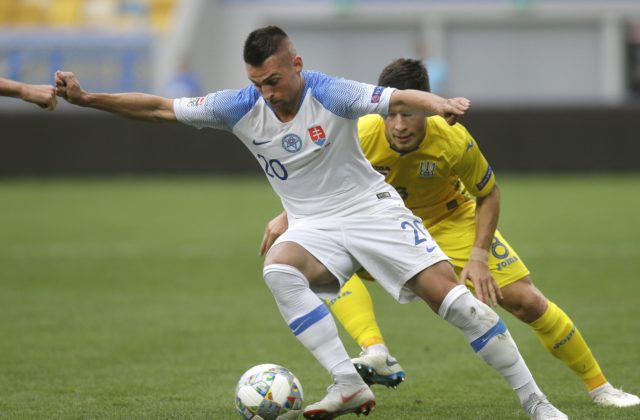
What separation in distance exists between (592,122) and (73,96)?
1635 cm

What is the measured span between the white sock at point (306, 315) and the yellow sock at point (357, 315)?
0.91m

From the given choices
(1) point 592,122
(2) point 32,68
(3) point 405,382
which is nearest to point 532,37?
(1) point 592,122

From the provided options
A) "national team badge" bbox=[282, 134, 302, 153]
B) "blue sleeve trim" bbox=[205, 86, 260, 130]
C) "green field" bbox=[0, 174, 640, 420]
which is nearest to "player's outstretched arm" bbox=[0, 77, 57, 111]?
"blue sleeve trim" bbox=[205, 86, 260, 130]

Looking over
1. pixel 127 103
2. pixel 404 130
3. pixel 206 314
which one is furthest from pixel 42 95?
pixel 206 314

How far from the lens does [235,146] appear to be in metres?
22.1

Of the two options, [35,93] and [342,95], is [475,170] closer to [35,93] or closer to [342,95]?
[342,95]

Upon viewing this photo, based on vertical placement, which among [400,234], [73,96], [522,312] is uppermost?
[73,96]

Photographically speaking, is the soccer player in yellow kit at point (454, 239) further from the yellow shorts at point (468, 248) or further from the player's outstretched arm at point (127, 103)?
the player's outstretched arm at point (127, 103)

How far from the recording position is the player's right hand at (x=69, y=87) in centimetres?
577

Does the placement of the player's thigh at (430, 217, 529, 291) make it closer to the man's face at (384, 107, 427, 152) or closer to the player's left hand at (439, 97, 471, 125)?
the man's face at (384, 107, 427, 152)

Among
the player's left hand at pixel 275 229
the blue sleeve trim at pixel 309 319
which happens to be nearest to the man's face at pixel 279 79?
the player's left hand at pixel 275 229

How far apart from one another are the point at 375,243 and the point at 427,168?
875 millimetres

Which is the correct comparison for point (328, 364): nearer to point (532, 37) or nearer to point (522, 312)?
point (522, 312)

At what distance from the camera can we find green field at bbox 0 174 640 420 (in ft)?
21.1
